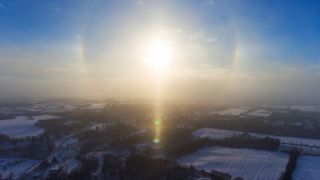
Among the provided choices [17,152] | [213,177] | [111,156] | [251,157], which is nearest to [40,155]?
[17,152]

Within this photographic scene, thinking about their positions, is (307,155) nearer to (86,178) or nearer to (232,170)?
(232,170)

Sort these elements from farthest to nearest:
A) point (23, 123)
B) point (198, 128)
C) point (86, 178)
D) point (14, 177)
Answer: point (23, 123) → point (198, 128) → point (14, 177) → point (86, 178)

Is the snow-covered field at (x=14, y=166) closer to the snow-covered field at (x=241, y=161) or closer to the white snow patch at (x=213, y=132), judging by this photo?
the snow-covered field at (x=241, y=161)

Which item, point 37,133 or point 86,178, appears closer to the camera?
point 86,178

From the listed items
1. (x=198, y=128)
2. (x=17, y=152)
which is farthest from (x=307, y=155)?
(x=17, y=152)

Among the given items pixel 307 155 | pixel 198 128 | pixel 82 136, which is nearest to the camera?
pixel 307 155

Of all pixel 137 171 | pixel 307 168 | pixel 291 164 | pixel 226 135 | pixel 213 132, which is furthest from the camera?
pixel 213 132

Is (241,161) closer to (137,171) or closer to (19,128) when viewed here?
(137,171)

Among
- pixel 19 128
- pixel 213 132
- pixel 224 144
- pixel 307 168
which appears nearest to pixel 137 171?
pixel 224 144
